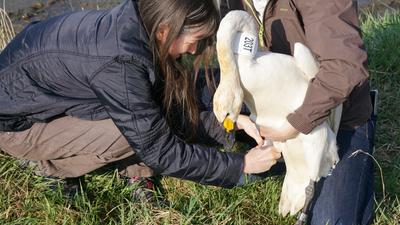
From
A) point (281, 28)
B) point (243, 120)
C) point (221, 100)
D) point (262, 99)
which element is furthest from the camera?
point (243, 120)

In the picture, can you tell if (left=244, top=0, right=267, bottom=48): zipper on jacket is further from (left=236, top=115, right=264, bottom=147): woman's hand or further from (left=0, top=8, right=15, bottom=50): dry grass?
(left=0, top=8, right=15, bottom=50): dry grass

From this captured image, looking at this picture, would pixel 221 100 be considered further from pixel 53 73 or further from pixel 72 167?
pixel 72 167

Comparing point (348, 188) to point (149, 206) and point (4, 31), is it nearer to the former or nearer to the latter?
point (149, 206)

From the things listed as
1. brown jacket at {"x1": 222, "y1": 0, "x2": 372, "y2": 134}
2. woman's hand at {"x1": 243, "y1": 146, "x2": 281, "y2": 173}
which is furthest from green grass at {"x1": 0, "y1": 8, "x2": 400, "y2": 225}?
brown jacket at {"x1": 222, "y1": 0, "x2": 372, "y2": 134}

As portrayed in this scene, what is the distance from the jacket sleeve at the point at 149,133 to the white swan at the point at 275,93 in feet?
0.91

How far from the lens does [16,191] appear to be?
281cm

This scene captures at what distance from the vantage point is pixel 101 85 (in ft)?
8.09

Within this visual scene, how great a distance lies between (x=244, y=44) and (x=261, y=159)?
0.65 m

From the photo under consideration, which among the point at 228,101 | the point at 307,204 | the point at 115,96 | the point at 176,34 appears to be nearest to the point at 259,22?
the point at 176,34

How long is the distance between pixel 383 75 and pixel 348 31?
1656 mm

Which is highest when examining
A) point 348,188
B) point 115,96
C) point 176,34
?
point 176,34

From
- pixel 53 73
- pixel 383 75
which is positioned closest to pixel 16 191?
pixel 53 73

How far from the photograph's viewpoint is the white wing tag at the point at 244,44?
2154mm

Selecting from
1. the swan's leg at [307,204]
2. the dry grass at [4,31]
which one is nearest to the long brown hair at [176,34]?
the swan's leg at [307,204]
